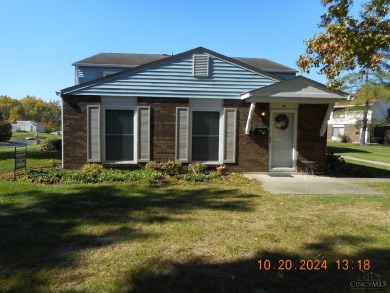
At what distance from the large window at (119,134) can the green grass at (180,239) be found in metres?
3.15

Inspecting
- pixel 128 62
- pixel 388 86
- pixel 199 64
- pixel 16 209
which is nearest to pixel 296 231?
pixel 16 209

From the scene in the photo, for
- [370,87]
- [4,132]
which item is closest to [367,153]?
[370,87]

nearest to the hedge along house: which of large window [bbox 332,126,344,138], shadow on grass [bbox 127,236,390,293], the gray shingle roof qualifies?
shadow on grass [bbox 127,236,390,293]

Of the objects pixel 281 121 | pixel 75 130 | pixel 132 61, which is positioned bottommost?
pixel 75 130

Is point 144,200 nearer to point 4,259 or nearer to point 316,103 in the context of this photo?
point 4,259

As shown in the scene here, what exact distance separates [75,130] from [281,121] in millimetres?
6953

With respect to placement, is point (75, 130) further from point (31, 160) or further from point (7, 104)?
point (7, 104)

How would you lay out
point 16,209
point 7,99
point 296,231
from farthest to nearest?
point 7,99, point 16,209, point 296,231

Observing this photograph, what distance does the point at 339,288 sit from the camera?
11.1 ft

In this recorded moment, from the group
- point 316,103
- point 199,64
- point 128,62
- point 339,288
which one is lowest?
point 339,288

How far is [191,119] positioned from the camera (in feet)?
36.0

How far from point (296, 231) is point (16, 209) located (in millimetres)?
5194

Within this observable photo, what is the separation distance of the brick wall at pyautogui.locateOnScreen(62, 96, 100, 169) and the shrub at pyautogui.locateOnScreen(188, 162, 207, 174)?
3510 mm

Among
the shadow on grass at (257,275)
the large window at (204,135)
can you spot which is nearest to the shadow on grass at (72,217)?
the shadow on grass at (257,275)
